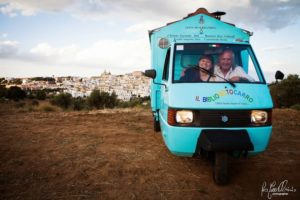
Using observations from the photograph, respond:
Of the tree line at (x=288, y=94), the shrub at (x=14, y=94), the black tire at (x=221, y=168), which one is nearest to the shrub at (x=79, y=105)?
the shrub at (x=14, y=94)

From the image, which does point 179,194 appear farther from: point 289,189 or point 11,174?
point 11,174

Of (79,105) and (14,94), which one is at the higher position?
(14,94)

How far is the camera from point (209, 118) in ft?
13.1

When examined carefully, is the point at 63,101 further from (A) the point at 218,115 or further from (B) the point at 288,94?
(A) the point at 218,115

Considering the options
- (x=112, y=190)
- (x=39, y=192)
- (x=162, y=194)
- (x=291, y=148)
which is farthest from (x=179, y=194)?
(x=291, y=148)

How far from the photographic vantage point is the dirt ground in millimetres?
3971

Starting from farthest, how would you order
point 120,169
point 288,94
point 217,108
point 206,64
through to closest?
point 288,94
point 120,169
point 206,64
point 217,108

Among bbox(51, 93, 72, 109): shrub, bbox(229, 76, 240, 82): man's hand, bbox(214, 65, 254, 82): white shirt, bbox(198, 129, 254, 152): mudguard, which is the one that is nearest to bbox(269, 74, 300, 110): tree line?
bbox(214, 65, 254, 82): white shirt

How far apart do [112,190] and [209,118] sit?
1.85 m

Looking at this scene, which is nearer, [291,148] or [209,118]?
[209,118]

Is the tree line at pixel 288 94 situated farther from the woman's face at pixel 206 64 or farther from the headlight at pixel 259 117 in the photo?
the headlight at pixel 259 117
